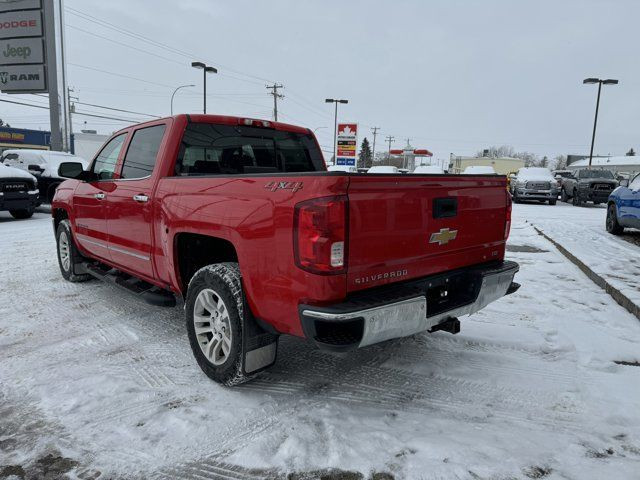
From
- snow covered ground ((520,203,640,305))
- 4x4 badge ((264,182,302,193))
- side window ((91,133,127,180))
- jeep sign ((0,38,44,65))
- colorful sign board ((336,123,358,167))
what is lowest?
snow covered ground ((520,203,640,305))

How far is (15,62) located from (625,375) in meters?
23.8

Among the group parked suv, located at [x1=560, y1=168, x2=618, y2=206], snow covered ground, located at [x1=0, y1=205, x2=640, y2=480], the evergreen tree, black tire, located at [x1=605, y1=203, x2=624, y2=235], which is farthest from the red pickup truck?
the evergreen tree

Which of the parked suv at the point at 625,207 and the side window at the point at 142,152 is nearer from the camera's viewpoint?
the side window at the point at 142,152

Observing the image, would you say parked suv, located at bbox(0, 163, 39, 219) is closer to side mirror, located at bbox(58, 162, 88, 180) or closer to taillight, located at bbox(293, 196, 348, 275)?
side mirror, located at bbox(58, 162, 88, 180)

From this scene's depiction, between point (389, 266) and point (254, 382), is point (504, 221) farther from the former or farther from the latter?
point (254, 382)

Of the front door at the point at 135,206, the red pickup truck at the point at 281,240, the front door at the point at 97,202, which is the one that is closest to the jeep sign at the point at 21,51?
the front door at the point at 97,202

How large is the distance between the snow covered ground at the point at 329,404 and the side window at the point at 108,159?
146cm

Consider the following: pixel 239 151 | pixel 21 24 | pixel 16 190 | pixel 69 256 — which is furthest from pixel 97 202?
pixel 21 24

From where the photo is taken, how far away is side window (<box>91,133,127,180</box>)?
4.60m

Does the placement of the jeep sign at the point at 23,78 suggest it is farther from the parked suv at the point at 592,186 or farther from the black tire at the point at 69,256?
the parked suv at the point at 592,186

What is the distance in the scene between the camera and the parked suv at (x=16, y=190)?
11.2m

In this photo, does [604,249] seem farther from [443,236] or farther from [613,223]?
[443,236]

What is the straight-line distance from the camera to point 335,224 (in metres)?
2.31

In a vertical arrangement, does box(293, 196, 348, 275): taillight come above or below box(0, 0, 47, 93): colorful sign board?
below
